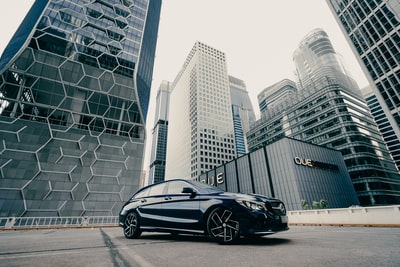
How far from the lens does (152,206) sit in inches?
176

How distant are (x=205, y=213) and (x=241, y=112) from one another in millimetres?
147147

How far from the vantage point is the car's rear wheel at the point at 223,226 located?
3.14m

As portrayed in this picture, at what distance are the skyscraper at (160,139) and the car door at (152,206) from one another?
135494mm

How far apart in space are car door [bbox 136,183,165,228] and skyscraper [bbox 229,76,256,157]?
4476 inches

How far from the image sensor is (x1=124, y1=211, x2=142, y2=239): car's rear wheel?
15.1 ft

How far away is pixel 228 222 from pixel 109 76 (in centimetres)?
3694

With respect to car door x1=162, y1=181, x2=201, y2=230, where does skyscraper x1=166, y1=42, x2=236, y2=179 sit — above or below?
above

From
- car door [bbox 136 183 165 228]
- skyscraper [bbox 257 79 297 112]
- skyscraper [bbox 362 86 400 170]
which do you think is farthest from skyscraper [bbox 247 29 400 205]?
skyscraper [bbox 257 79 297 112]

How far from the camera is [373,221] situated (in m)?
9.27

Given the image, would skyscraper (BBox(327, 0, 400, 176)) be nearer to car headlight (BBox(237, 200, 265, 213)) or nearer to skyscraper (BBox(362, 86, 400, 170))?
skyscraper (BBox(362, 86, 400, 170))

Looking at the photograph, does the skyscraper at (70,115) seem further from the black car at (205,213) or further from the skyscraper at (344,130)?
the skyscraper at (344,130)

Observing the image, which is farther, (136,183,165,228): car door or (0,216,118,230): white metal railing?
(0,216,118,230): white metal railing

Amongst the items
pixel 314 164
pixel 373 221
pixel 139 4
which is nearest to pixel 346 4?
pixel 314 164

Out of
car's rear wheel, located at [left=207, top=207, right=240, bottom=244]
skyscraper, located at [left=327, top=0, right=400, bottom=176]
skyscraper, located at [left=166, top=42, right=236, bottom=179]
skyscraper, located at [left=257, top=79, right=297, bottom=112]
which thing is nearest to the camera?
car's rear wheel, located at [left=207, top=207, right=240, bottom=244]
